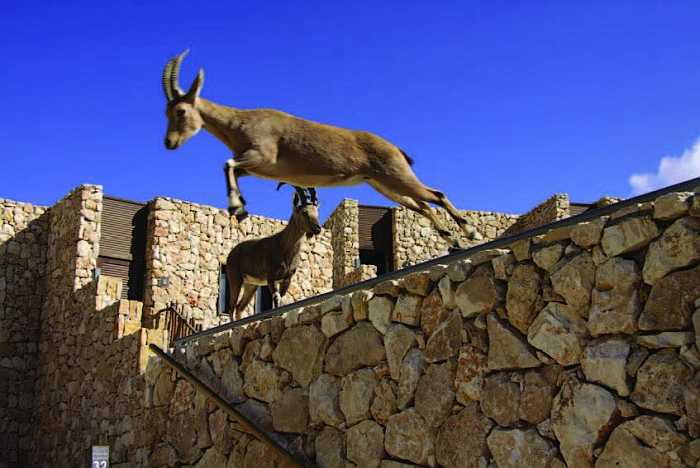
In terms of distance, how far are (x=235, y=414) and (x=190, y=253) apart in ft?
36.8

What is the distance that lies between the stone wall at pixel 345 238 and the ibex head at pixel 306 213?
451 inches

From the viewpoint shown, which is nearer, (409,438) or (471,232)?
(409,438)

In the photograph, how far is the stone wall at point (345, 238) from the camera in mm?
21438

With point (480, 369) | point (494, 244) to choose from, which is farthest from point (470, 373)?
point (494, 244)

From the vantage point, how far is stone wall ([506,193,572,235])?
21344 mm

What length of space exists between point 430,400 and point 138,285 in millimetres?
13648

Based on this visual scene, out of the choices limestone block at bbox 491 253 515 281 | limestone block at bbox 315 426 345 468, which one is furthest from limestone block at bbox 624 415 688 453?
limestone block at bbox 315 426 345 468

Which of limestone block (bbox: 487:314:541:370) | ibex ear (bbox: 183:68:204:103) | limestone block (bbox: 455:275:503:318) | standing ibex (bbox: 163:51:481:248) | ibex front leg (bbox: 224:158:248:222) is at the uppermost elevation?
ibex ear (bbox: 183:68:204:103)

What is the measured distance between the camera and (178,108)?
27.4ft

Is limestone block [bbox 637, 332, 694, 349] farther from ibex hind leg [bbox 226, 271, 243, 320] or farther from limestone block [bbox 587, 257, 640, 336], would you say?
ibex hind leg [bbox 226, 271, 243, 320]

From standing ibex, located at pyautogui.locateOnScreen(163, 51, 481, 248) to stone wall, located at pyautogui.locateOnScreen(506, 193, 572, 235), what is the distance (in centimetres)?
1298

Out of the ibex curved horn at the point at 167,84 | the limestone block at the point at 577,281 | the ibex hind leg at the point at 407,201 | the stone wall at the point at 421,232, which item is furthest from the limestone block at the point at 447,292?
the stone wall at the point at 421,232

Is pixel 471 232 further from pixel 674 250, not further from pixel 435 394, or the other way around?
pixel 674 250

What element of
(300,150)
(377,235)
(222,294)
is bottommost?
(300,150)
